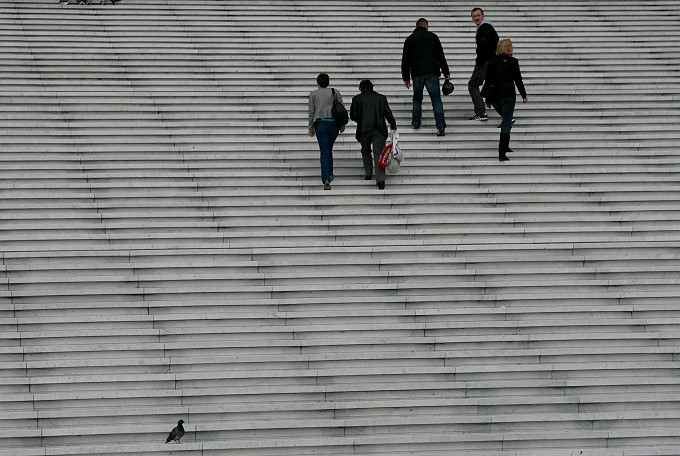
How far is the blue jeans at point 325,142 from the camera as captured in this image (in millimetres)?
13938

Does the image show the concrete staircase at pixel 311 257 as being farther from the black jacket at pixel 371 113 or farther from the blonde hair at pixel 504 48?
the blonde hair at pixel 504 48

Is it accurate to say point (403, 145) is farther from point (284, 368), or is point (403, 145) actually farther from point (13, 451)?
point (13, 451)

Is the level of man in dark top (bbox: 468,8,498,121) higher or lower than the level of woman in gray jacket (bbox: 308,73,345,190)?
higher

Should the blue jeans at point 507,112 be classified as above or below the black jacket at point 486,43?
below

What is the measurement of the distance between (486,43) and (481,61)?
0.24m

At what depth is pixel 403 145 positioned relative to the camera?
15.1 m

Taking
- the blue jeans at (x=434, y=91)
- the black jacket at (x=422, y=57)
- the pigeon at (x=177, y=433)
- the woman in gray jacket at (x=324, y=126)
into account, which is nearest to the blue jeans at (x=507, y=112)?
the blue jeans at (x=434, y=91)

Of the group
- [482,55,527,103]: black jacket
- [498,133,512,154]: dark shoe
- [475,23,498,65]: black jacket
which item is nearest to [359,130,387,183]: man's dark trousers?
[498,133,512,154]: dark shoe

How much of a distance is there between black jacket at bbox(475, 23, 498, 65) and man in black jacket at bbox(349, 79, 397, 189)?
2.31m

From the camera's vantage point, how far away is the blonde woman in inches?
581

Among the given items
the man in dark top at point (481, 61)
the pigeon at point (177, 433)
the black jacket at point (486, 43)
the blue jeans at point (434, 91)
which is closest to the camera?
the pigeon at point (177, 433)

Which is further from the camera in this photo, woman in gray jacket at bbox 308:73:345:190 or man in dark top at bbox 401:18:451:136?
man in dark top at bbox 401:18:451:136

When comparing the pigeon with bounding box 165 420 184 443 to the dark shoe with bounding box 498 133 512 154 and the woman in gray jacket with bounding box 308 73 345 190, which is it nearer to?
the woman in gray jacket with bounding box 308 73 345 190

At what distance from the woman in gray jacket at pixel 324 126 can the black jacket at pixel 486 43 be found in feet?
8.74
